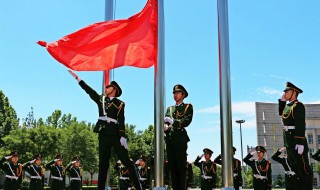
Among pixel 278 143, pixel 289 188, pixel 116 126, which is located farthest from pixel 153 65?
pixel 278 143

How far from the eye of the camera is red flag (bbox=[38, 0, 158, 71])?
7387 millimetres

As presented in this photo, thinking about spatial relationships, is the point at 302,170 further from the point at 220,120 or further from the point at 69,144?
the point at 69,144

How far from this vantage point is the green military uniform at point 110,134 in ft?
20.7

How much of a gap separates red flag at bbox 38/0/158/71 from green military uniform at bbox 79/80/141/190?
1.11 meters

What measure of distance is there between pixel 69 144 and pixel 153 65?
1388 inches

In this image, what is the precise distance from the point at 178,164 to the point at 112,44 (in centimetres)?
275

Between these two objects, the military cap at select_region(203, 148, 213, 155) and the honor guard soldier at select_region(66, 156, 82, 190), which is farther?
the honor guard soldier at select_region(66, 156, 82, 190)

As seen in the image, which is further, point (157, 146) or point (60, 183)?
point (60, 183)

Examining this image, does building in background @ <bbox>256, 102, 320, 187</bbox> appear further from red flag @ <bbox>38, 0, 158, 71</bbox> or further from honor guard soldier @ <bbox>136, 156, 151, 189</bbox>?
red flag @ <bbox>38, 0, 158, 71</bbox>

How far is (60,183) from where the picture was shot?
56.2 feet

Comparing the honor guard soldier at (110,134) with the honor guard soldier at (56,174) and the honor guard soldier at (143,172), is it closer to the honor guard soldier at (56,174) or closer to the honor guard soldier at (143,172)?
the honor guard soldier at (143,172)

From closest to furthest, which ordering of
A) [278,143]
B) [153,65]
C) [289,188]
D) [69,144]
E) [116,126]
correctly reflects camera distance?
[116,126] → [153,65] → [289,188] → [69,144] → [278,143]

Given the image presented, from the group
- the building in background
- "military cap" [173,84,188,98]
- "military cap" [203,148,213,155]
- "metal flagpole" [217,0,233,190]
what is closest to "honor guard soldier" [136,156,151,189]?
"military cap" [203,148,213,155]

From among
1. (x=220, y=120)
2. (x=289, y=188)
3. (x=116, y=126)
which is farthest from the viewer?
(x=289, y=188)
